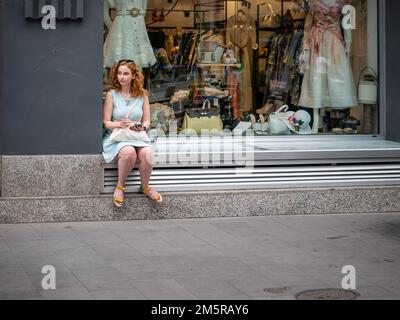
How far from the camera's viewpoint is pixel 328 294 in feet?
23.8

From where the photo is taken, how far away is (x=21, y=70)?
10.2 metres

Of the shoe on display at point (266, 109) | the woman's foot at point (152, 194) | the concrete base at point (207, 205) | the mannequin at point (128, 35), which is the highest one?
the mannequin at point (128, 35)

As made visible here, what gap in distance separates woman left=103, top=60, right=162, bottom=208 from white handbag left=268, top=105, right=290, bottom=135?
6.49 ft

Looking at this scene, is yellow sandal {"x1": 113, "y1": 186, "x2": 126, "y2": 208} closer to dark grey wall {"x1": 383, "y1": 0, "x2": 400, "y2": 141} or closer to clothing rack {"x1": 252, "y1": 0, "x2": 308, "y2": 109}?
clothing rack {"x1": 252, "y1": 0, "x2": 308, "y2": 109}

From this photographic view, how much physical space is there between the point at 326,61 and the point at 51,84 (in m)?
3.92

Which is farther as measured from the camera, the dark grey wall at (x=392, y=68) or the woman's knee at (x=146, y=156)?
the dark grey wall at (x=392, y=68)

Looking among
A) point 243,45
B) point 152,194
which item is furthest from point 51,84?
point 243,45

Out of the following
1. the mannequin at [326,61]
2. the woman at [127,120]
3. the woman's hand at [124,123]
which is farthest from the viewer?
the mannequin at [326,61]

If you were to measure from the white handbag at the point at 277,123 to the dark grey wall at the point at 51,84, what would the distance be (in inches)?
103

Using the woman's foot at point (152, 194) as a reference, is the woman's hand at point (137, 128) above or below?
above

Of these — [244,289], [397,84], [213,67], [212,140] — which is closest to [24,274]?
[244,289]

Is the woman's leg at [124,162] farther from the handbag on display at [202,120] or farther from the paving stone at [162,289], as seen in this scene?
the paving stone at [162,289]

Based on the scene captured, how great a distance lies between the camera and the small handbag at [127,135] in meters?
10.4

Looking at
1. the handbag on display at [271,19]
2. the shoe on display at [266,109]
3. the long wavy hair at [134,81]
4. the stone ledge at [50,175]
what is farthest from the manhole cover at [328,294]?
the handbag on display at [271,19]
